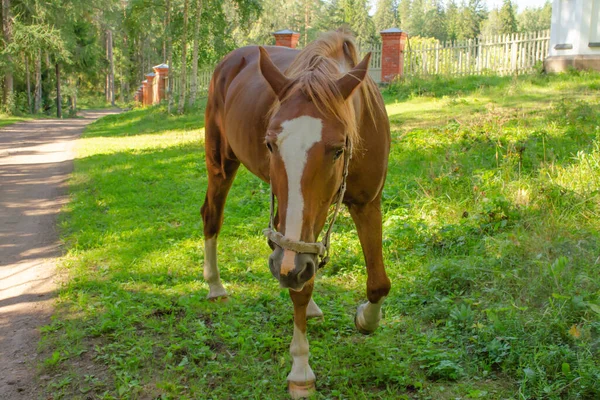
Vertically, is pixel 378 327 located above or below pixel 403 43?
below

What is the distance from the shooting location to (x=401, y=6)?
116 m

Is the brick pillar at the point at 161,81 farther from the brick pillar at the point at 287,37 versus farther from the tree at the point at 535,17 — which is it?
the tree at the point at 535,17

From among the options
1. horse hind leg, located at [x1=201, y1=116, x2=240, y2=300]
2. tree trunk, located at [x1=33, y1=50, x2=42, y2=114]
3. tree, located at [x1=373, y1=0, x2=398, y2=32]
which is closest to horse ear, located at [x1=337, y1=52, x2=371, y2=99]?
horse hind leg, located at [x1=201, y1=116, x2=240, y2=300]

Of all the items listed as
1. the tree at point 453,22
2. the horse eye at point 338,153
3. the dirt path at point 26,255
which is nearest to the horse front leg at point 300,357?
the horse eye at point 338,153

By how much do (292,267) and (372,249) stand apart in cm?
122

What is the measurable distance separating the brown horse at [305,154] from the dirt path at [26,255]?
1509 mm

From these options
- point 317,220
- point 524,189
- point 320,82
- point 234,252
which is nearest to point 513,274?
point 524,189

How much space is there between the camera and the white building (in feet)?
49.7

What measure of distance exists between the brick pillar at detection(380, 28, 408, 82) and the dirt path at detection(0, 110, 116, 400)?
11.2 meters

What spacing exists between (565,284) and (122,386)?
3004mm

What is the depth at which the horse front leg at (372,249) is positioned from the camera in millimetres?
3699

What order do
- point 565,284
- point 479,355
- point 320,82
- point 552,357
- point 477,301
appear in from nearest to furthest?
1. point 320,82
2. point 552,357
3. point 479,355
4. point 565,284
5. point 477,301

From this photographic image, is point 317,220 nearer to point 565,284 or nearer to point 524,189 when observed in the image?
point 565,284

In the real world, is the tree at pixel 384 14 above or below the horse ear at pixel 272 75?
above
